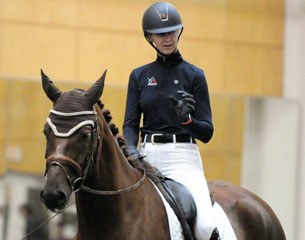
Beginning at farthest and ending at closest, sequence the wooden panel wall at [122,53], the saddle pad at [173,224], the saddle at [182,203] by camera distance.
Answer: the wooden panel wall at [122,53], the saddle at [182,203], the saddle pad at [173,224]

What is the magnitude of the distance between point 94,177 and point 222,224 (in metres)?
1.36

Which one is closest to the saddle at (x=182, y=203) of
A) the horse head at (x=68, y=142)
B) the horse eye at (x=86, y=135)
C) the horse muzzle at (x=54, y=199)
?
the horse head at (x=68, y=142)

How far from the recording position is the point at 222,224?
631 centimetres

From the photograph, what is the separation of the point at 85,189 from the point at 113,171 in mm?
242

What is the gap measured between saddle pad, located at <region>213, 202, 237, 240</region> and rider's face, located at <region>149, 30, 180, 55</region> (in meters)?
1.16

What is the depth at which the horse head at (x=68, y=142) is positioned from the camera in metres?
4.82

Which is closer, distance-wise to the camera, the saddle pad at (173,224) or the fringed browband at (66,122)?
the fringed browband at (66,122)

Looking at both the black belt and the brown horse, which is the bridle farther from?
the black belt

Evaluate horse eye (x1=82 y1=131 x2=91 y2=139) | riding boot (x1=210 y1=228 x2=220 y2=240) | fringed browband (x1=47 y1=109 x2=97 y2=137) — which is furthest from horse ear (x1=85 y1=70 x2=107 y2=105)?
riding boot (x1=210 y1=228 x2=220 y2=240)

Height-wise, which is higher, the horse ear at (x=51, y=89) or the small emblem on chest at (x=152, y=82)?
the horse ear at (x=51, y=89)

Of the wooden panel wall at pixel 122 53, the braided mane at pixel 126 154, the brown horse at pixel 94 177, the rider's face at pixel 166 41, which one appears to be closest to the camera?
the brown horse at pixel 94 177

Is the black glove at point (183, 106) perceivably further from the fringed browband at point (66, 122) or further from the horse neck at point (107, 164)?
the fringed browband at point (66, 122)

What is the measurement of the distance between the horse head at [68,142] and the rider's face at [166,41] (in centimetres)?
107

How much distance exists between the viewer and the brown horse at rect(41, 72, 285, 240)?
4895mm
